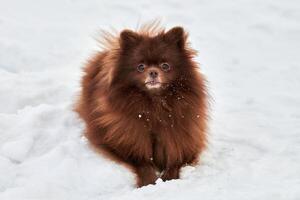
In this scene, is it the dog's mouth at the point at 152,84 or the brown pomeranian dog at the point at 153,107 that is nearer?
the dog's mouth at the point at 152,84

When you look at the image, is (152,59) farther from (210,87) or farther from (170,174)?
(210,87)

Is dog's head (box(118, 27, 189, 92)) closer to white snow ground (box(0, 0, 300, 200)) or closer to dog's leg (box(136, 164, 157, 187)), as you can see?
dog's leg (box(136, 164, 157, 187))

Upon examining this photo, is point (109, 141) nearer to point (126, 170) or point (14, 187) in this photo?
point (126, 170)

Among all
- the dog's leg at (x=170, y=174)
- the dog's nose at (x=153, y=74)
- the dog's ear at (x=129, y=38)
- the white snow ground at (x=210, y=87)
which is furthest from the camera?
the dog's ear at (x=129, y=38)

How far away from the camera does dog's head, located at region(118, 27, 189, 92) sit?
5.20 m

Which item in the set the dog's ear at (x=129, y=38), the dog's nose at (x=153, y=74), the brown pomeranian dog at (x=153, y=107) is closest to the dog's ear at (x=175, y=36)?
the brown pomeranian dog at (x=153, y=107)

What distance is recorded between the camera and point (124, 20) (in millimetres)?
9820

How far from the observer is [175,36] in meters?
5.48

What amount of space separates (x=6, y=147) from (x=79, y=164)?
742mm

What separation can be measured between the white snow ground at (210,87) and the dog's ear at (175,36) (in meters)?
1.11

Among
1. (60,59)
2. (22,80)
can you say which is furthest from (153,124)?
(60,59)

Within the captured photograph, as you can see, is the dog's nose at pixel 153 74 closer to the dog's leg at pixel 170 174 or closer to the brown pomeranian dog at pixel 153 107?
the brown pomeranian dog at pixel 153 107

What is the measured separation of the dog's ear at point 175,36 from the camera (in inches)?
215

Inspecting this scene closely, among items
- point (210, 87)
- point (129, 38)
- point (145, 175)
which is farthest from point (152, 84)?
point (210, 87)
